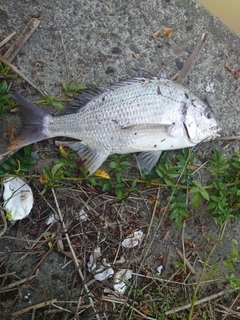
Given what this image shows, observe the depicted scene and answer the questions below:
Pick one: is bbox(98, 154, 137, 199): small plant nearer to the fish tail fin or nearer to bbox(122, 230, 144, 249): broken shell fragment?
bbox(122, 230, 144, 249): broken shell fragment

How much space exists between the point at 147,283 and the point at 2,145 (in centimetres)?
148

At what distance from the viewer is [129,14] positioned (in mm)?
3104

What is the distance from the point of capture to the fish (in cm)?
271

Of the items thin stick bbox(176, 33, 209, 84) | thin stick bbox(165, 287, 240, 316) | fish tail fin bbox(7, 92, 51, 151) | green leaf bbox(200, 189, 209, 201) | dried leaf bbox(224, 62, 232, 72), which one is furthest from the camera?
dried leaf bbox(224, 62, 232, 72)

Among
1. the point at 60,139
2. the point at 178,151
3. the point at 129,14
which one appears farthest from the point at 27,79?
the point at 178,151

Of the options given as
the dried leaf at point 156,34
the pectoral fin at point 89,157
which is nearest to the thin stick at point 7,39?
the pectoral fin at point 89,157

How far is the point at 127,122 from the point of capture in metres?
2.71

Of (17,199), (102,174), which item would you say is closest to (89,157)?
(102,174)

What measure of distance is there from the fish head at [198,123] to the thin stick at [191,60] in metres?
0.39

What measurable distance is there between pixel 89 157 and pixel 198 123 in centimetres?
80

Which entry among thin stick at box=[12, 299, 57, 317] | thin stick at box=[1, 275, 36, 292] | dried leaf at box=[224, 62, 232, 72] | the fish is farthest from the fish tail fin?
dried leaf at box=[224, 62, 232, 72]

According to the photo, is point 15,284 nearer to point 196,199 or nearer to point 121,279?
point 121,279

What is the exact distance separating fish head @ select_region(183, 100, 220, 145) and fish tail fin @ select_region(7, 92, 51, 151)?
99 cm

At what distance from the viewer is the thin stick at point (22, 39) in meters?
2.87
